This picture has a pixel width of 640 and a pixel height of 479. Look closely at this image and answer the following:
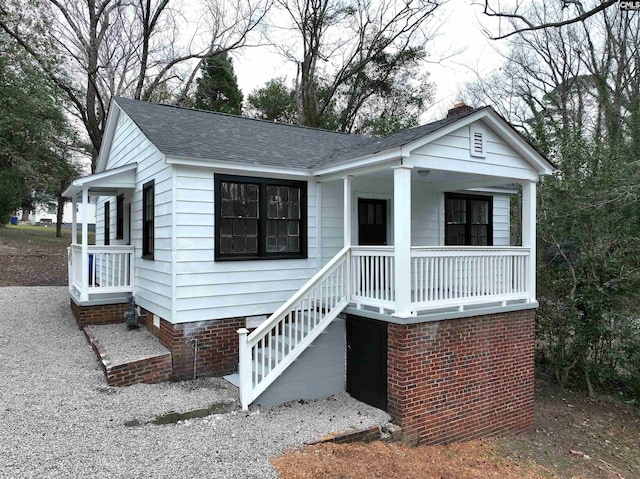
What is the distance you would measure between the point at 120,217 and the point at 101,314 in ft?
8.31

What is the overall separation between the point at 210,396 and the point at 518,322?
201 inches

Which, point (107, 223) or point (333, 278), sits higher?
point (107, 223)

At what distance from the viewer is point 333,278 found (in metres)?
7.14

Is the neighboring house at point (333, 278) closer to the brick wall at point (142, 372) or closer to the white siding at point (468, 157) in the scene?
the white siding at point (468, 157)

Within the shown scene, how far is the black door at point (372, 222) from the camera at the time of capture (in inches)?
369

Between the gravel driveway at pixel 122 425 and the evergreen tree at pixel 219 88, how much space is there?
19.3 metres

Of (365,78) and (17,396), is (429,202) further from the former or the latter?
(365,78)

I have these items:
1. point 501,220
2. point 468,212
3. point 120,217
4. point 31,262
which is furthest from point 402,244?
point 31,262

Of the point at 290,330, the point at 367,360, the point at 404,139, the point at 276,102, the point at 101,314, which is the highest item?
the point at 276,102

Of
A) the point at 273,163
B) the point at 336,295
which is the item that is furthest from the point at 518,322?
the point at 273,163

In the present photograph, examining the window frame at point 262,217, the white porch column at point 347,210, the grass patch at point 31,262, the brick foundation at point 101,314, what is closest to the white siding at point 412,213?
the window frame at point 262,217

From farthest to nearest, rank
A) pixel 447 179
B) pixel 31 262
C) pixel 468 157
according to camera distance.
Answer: pixel 31 262 → pixel 447 179 → pixel 468 157

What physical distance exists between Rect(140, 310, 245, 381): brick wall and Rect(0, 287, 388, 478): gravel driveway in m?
0.26

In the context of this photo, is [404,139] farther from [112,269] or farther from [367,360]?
[112,269]
